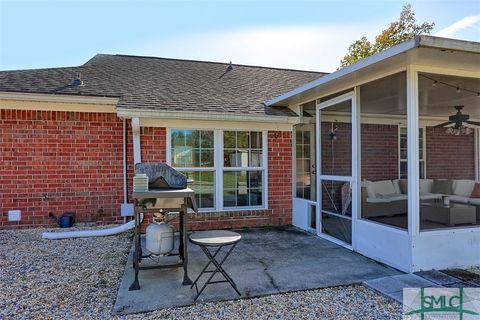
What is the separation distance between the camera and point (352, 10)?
7184 millimetres

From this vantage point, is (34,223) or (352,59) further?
(352,59)

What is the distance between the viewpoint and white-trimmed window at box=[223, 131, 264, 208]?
6.71 m

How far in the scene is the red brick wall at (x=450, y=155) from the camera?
21.4 ft

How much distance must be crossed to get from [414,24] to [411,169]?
19.3 meters

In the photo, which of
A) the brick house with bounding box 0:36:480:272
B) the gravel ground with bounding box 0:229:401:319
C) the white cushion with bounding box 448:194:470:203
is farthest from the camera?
the white cushion with bounding box 448:194:470:203

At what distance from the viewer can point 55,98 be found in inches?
239

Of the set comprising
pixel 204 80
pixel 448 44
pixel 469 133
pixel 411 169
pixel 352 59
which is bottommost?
pixel 411 169

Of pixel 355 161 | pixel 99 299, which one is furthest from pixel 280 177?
pixel 99 299

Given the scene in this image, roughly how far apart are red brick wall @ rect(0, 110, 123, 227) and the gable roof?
0.64 m

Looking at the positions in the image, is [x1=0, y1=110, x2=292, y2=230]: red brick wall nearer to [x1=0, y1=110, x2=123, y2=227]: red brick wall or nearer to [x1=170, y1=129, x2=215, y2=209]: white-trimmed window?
[x1=0, y1=110, x2=123, y2=227]: red brick wall

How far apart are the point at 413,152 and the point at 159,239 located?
3.44 m

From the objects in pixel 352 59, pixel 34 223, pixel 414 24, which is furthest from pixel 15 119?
pixel 414 24

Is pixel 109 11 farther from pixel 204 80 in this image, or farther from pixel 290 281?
pixel 290 281

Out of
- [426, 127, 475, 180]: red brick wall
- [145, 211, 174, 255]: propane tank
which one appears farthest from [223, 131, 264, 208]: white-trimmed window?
[426, 127, 475, 180]: red brick wall
